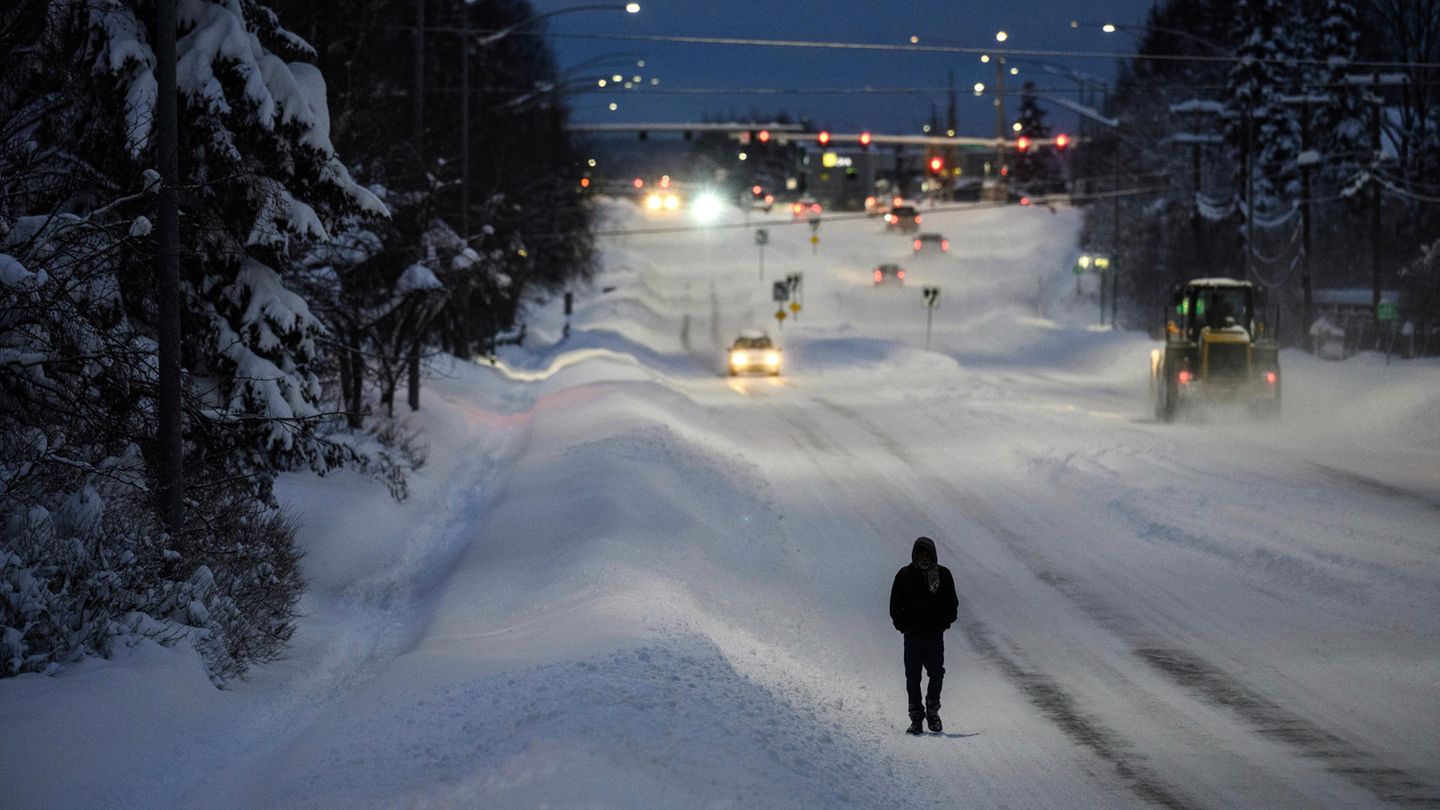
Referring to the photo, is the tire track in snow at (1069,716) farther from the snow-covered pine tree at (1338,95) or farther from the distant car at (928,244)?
the distant car at (928,244)

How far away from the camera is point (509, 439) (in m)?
30.7

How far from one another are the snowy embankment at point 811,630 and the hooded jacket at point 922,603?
892 millimetres

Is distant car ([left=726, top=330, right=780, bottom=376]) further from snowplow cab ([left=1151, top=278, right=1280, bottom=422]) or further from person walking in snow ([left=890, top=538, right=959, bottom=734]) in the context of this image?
person walking in snow ([left=890, top=538, right=959, bottom=734])

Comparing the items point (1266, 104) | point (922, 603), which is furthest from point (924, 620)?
point (1266, 104)

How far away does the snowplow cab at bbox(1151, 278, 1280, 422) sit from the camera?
32.7m

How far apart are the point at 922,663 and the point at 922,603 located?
0.49 meters

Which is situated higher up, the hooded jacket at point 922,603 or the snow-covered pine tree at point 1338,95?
the snow-covered pine tree at point 1338,95

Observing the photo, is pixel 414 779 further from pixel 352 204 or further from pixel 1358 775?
pixel 352 204

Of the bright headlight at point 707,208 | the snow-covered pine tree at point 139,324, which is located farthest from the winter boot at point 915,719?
the bright headlight at point 707,208

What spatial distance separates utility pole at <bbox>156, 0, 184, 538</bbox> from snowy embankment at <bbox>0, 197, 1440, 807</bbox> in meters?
2.14

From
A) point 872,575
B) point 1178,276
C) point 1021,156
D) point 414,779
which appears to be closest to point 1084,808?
point 414,779

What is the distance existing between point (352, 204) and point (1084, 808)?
10735 mm

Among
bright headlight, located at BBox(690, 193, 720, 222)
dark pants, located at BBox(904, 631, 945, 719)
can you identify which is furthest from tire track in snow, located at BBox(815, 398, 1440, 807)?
bright headlight, located at BBox(690, 193, 720, 222)

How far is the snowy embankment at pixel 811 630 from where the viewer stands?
8930 mm
